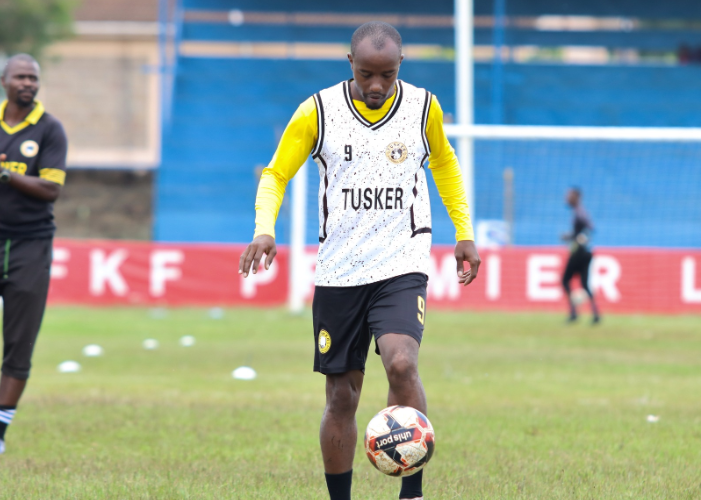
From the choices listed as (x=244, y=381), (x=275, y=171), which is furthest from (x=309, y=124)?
(x=244, y=381)

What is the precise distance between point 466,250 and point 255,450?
2.39 metres

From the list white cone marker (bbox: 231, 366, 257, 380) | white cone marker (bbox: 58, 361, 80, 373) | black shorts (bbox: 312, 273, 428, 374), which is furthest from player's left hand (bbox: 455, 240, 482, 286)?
white cone marker (bbox: 58, 361, 80, 373)

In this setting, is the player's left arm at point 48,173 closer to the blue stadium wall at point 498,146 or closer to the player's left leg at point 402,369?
the player's left leg at point 402,369

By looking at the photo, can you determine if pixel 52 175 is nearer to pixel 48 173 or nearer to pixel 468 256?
pixel 48 173

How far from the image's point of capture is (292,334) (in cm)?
→ 1503

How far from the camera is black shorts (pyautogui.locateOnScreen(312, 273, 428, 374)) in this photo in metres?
4.52

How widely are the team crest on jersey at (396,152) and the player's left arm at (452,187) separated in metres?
0.17

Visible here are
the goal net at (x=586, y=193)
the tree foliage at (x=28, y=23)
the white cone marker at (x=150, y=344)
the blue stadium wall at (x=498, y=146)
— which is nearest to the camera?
the white cone marker at (x=150, y=344)

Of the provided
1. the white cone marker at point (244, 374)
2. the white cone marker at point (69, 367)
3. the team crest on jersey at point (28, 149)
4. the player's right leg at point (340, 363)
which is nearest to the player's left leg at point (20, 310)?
the team crest on jersey at point (28, 149)

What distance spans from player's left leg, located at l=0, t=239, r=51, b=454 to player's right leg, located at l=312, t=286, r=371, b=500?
2406 millimetres

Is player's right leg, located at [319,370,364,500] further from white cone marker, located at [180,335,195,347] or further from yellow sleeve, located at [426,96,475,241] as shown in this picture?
white cone marker, located at [180,335,195,347]

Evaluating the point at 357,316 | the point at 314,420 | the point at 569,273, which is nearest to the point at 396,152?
the point at 357,316

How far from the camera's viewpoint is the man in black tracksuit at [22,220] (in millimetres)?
6250

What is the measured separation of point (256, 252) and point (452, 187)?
1.12 m
